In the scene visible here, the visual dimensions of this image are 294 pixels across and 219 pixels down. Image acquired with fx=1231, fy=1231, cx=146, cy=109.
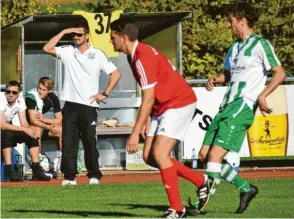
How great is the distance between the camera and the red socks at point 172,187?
12.1 m

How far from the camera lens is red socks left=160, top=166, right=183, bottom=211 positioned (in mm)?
12070

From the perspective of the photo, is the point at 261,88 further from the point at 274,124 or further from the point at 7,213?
the point at 274,124

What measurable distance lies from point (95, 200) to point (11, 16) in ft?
56.3

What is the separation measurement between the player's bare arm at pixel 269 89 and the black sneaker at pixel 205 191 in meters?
0.89

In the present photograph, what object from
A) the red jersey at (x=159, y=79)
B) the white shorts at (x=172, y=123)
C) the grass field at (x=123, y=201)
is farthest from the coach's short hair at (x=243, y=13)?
the grass field at (x=123, y=201)

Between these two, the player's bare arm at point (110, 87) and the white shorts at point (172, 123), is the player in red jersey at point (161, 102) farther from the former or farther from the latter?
the player's bare arm at point (110, 87)

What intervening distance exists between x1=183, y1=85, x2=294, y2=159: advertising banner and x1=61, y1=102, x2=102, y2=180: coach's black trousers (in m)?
4.23

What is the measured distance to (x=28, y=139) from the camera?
66.2 ft

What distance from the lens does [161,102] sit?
40.1 ft

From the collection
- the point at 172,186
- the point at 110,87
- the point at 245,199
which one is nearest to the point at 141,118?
the point at 172,186

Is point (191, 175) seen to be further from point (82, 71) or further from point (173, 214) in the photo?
point (82, 71)

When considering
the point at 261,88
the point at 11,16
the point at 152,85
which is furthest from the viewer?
the point at 11,16

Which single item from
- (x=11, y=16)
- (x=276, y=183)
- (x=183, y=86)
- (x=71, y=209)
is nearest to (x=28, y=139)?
(x=276, y=183)

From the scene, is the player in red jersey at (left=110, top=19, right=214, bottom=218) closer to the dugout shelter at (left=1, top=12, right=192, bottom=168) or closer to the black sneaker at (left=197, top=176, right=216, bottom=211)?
the black sneaker at (left=197, top=176, right=216, bottom=211)
